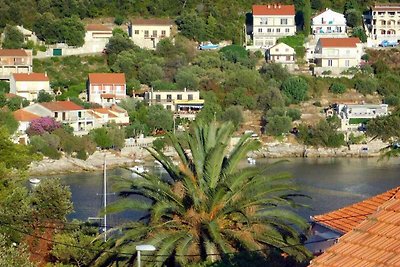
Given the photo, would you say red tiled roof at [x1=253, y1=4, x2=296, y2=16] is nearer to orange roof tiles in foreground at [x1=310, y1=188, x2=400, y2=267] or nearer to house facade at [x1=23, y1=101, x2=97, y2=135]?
house facade at [x1=23, y1=101, x2=97, y2=135]

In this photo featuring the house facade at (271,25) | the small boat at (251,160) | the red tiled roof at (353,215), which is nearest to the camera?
the red tiled roof at (353,215)

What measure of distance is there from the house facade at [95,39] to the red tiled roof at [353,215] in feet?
127

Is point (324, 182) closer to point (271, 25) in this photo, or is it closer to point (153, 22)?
point (153, 22)

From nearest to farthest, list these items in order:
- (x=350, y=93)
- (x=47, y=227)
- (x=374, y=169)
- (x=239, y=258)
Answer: (x=239, y=258) < (x=47, y=227) < (x=374, y=169) < (x=350, y=93)

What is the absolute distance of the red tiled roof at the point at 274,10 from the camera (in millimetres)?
48188

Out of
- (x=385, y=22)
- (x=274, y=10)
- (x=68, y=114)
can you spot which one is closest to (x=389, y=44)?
(x=385, y=22)

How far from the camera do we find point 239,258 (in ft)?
23.1

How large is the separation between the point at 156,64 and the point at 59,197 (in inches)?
1202

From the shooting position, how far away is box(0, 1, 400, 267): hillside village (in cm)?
3666

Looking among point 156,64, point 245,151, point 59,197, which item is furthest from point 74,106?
point 245,151

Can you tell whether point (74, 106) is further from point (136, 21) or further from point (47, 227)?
point (47, 227)

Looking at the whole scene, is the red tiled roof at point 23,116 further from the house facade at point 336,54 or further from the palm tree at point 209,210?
the palm tree at point 209,210

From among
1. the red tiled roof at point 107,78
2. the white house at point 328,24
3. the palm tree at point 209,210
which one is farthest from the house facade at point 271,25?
the palm tree at point 209,210

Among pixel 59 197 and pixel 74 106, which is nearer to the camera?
pixel 59 197
